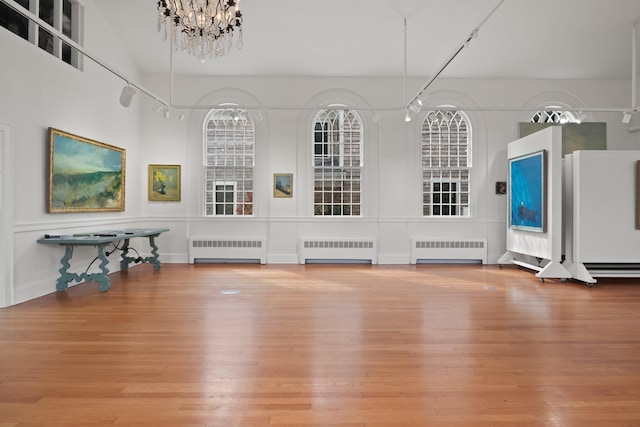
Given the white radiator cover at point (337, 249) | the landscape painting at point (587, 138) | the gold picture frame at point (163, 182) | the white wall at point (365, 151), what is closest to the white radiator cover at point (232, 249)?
the white wall at point (365, 151)

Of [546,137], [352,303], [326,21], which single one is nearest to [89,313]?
[352,303]

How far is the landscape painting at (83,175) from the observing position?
6621mm

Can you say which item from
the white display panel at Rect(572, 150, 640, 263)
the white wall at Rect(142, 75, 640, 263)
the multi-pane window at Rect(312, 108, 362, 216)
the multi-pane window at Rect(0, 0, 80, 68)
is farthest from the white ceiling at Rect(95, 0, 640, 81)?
the white display panel at Rect(572, 150, 640, 263)

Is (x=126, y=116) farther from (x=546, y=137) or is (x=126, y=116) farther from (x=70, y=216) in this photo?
(x=546, y=137)

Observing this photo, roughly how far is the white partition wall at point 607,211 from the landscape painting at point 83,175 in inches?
351

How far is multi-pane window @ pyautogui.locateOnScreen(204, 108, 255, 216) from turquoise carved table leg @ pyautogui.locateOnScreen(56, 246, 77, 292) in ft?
13.0

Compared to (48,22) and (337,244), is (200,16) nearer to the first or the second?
(48,22)

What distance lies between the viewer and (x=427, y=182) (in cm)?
1040

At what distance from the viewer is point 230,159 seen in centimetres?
1037

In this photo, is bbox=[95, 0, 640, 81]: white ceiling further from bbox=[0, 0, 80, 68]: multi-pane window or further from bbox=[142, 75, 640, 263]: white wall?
bbox=[0, 0, 80, 68]: multi-pane window

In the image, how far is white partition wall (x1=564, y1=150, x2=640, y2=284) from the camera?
7656mm

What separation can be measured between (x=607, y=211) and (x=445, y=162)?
12.1ft

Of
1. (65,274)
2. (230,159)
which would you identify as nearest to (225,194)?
(230,159)

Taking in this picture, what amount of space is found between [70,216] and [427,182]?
303 inches
